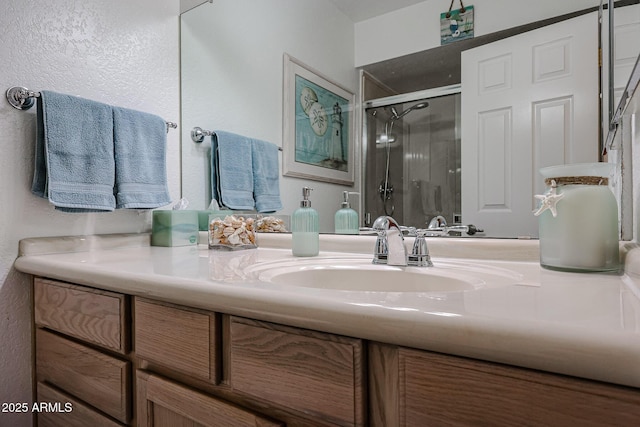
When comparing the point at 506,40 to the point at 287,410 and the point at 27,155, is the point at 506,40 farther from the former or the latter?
the point at 27,155

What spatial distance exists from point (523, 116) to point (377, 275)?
523 mm

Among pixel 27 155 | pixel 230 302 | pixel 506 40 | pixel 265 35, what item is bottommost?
pixel 230 302

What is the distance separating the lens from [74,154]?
1.10m

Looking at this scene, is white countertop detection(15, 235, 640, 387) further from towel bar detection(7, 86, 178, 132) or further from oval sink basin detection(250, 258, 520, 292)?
towel bar detection(7, 86, 178, 132)

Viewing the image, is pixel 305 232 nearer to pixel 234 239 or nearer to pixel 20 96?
pixel 234 239

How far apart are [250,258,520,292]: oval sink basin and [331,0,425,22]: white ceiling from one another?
2.48 feet

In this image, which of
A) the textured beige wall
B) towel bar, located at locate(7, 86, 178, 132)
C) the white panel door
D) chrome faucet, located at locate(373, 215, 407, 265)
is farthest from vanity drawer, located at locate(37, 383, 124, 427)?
the white panel door

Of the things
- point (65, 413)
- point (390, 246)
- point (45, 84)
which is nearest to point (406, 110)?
point (390, 246)

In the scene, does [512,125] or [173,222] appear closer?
[512,125]

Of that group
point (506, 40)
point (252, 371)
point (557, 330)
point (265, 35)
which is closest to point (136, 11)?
point (265, 35)

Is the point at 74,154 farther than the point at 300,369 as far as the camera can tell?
Yes

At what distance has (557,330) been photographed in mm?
346

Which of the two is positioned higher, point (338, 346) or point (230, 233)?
point (230, 233)

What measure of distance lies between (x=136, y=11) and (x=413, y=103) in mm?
1080
